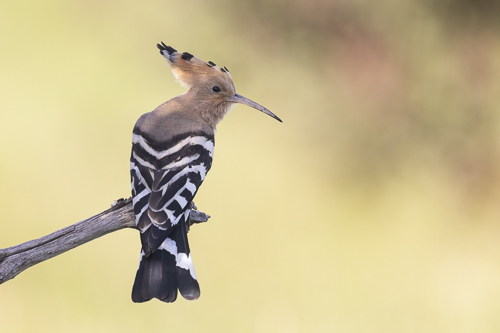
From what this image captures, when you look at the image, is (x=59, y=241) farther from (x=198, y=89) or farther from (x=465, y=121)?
(x=465, y=121)

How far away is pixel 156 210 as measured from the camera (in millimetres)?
1285

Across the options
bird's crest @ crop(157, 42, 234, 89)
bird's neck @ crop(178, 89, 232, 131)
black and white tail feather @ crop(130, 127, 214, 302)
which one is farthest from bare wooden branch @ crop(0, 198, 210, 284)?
bird's crest @ crop(157, 42, 234, 89)

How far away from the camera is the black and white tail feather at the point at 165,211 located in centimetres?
127

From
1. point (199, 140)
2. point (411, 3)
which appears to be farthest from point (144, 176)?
point (411, 3)

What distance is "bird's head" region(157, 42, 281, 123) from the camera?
168 centimetres

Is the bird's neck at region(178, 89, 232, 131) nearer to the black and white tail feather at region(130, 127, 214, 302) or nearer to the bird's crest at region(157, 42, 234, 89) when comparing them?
the bird's crest at region(157, 42, 234, 89)

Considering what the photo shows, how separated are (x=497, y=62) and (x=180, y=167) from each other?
9.23 ft

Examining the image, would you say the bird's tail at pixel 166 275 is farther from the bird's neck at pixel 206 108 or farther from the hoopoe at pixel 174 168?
the bird's neck at pixel 206 108

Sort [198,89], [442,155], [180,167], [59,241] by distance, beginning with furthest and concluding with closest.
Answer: [442,155]
[198,89]
[180,167]
[59,241]

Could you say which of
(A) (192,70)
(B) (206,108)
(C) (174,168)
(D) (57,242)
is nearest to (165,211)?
(C) (174,168)

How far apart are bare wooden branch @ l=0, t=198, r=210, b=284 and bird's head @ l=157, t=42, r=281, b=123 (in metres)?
0.50

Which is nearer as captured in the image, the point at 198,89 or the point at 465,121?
the point at 198,89

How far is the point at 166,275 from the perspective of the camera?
1.29m

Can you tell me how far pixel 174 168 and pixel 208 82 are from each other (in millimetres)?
400
